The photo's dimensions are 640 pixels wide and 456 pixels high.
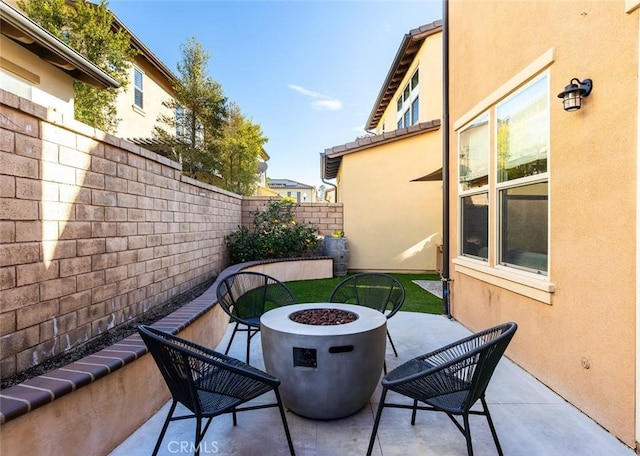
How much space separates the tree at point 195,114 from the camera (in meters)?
11.7

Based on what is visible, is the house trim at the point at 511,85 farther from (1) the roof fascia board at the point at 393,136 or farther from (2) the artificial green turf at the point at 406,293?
(1) the roof fascia board at the point at 393,136

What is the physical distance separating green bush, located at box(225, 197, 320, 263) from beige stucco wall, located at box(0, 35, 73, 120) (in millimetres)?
4004

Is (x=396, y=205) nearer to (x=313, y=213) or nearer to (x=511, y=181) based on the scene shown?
(x=313, y=213)

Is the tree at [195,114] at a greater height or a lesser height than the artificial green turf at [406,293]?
greater

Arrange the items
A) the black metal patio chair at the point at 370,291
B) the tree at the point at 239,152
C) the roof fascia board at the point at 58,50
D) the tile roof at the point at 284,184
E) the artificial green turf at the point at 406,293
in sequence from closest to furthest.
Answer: the black metal patio chair at the point at 370,291, the roof fascia board at the point at 58,50, the artificial green turf at the point at 406,293, the tree at the point at 239,152, the tile roof at the point at 284,184

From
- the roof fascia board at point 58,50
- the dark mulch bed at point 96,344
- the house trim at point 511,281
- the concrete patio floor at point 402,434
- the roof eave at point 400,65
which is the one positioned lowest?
the concrete patio floor at point 402,434

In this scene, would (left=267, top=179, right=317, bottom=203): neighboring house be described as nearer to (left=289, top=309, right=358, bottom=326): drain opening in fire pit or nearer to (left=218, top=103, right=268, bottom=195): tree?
(left=218, top=103, right=268, bottom=195): tree

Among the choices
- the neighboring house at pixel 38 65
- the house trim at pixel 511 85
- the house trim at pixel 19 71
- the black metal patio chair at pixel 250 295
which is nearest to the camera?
the house trim at pixel 511 85

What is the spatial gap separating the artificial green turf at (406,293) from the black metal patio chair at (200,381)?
411cm

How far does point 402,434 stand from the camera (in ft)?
7.75

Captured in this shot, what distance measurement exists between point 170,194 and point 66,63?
3270mm

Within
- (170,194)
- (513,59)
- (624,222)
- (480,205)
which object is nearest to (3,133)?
(170,194)

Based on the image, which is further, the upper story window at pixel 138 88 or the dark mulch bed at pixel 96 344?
the upper story window at pixel 138 88

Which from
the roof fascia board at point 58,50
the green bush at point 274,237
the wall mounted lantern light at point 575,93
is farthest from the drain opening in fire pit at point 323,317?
the roof fascia board at point 58,50
